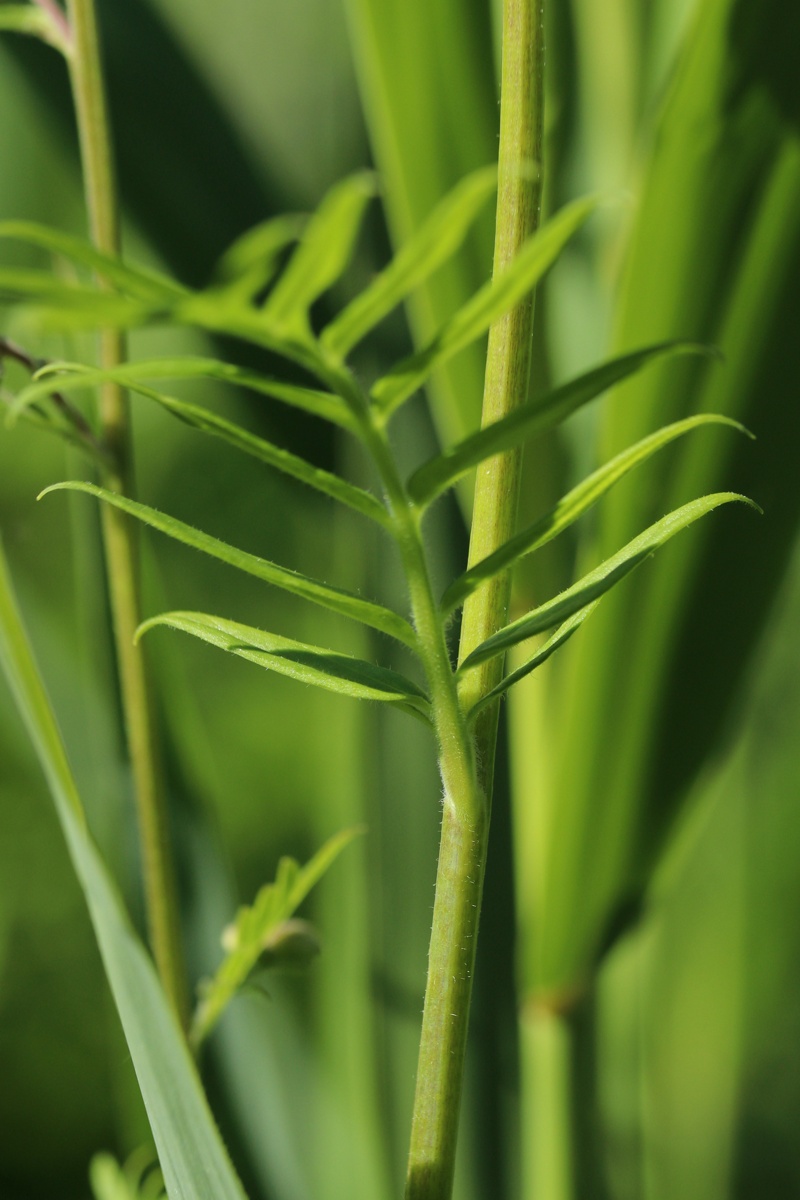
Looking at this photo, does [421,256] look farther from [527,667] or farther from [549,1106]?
[549,1106]

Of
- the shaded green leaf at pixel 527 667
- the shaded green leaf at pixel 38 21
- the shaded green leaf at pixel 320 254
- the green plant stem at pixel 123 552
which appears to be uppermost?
the shaded green leaf at pixel 38 21

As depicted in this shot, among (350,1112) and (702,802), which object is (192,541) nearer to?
(702,802)

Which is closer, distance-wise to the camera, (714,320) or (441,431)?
(714,320)

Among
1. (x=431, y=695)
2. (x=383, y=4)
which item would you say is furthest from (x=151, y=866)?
(x=383, y=4)

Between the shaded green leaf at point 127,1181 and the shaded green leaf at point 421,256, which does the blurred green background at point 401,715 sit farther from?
the shaded green leaf at point 421,256

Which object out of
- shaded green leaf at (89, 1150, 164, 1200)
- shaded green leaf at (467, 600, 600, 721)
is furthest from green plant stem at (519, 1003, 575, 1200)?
shaded green leaf at (467, 600, 600, 721)

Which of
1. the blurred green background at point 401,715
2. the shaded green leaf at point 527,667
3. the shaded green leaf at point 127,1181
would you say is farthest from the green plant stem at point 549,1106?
the shaded green leaf at point 527,667
